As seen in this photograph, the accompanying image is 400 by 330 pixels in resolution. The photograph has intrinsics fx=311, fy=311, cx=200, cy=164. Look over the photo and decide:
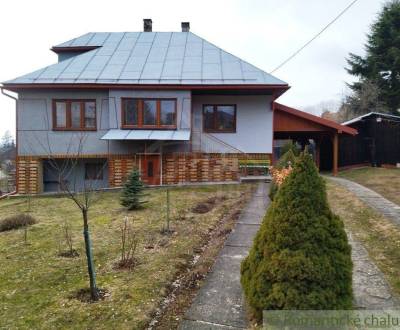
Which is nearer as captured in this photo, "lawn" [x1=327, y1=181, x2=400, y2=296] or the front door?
"lawn" [x1=327, y1=181, x2=400, y2=296]

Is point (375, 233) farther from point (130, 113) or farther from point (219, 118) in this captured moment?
point (130, 113)

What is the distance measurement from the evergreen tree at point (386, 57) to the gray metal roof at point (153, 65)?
17.2 meters

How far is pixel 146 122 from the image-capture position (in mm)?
15430

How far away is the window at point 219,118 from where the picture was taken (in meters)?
15.9

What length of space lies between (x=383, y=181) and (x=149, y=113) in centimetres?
1096

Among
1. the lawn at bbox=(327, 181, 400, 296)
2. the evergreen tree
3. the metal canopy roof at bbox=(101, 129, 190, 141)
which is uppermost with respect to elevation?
the evergreen tree

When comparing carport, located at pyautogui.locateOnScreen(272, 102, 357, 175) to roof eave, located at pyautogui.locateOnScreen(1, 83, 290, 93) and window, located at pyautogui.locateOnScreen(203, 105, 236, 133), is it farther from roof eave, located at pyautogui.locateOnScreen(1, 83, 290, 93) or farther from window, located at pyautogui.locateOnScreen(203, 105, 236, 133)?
window, located at pyautogui.locateOnScreen(203, 105, 236, 133)

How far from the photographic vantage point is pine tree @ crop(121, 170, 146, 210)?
9.88 meters

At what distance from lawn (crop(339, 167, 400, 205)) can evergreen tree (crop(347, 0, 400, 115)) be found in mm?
14278

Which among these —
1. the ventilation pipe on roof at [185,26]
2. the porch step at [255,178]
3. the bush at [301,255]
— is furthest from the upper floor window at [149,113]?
the bush at [301,255]

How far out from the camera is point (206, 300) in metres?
4.04

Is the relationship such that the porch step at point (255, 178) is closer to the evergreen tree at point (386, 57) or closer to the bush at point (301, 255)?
the bush at point (301, 255)

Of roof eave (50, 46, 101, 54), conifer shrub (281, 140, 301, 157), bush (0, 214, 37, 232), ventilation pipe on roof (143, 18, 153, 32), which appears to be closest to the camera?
bush (0, 214, 37, 232)

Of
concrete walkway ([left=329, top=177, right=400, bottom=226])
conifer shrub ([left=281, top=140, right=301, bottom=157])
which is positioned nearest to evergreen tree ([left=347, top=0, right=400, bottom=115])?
conifer shrub ([left=281, top=140, right=301, bottom=157])
